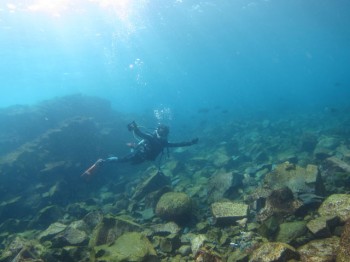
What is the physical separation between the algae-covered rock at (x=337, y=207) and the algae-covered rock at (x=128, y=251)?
361 cm

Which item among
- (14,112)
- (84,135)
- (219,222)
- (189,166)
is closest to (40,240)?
(219,222)

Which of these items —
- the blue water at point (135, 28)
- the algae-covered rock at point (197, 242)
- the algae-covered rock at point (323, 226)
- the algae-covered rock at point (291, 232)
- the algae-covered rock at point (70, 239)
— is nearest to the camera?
the algae-covered rock at point (323, 226)

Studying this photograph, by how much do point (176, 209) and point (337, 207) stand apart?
394 centimetres

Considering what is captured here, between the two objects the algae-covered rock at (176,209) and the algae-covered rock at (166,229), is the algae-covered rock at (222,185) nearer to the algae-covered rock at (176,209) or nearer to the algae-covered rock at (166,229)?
the algae-covered rock at (176,209)

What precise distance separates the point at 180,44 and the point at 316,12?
766 inches

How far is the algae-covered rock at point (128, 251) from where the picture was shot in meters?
5.22

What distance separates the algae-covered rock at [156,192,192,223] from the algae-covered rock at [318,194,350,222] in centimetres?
336

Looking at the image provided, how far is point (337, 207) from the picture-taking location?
5.91m

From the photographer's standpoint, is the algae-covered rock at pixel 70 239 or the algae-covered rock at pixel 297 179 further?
the algae-covered rock at pixel 297 179

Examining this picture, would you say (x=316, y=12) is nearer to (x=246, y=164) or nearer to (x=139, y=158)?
(x=246, y=164)

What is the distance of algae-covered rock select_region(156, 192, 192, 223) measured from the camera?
8000mm

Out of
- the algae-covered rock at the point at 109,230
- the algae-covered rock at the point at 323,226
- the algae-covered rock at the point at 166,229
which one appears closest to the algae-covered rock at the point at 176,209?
the algae-covered rock at the point at 166,229

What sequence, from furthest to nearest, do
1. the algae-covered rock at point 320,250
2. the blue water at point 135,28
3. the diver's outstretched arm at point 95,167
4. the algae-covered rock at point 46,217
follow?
the blue water at point 135,28 → the diver's outstretched arm at point 95,167 → the algae-covered rock at point 46,217 → the algae-covered rock at point 320,250

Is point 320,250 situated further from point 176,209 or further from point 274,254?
point 176,209
